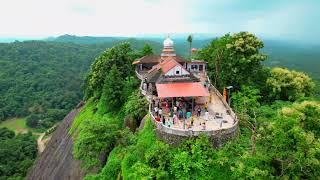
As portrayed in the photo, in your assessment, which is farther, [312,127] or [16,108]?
[16,108]

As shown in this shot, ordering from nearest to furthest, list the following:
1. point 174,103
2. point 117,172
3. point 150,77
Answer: point 117,172
point 174,103
point 150,77

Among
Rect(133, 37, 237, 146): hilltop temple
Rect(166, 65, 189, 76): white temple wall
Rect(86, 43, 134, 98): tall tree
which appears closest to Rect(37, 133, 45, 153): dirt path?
Rect(86, 43, 134, 98): tall tree

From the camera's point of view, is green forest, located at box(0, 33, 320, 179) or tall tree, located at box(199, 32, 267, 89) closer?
green forest, located at box(0, 33, 320, 179)

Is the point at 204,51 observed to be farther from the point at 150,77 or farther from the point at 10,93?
the point at 10,93

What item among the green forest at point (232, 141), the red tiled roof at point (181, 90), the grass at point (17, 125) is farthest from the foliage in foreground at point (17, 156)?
the red tiled roof at point (181, 90)

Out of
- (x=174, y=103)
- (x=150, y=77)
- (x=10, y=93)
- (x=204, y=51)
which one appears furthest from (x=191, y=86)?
(x=10, y=93)

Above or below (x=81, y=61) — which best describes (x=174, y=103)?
above

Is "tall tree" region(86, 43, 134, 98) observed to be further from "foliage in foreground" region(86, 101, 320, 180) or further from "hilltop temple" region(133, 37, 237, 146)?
"foliage in foreground" region(86, 101, 320, 180)
